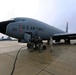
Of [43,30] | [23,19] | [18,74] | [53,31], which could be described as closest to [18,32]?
[23,19]

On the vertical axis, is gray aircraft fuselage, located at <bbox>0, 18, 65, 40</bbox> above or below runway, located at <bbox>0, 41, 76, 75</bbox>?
above

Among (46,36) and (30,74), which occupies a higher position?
(46,36)

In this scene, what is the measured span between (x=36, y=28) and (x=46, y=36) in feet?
8.29

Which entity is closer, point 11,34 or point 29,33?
point 11,34

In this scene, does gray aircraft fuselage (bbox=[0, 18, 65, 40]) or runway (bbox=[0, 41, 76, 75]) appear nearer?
runway (bbox=[0, 41, 76, 75])

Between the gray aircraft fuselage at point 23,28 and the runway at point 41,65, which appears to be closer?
the runway at point 41,65

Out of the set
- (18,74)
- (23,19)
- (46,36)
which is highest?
A: (23,19)

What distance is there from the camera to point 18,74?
4340mm

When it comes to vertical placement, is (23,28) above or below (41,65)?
above

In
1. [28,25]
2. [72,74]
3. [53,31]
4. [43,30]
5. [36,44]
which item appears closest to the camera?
[72,74]

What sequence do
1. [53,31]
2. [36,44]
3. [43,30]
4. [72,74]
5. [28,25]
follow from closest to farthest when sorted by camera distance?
[72,74]
[36,44]
[28,25]
[43,30]
[53,31]

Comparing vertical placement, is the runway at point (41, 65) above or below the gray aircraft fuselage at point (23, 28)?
below

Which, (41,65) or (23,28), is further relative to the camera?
(23,28)

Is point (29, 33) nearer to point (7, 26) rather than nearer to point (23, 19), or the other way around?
point (23, 19)
